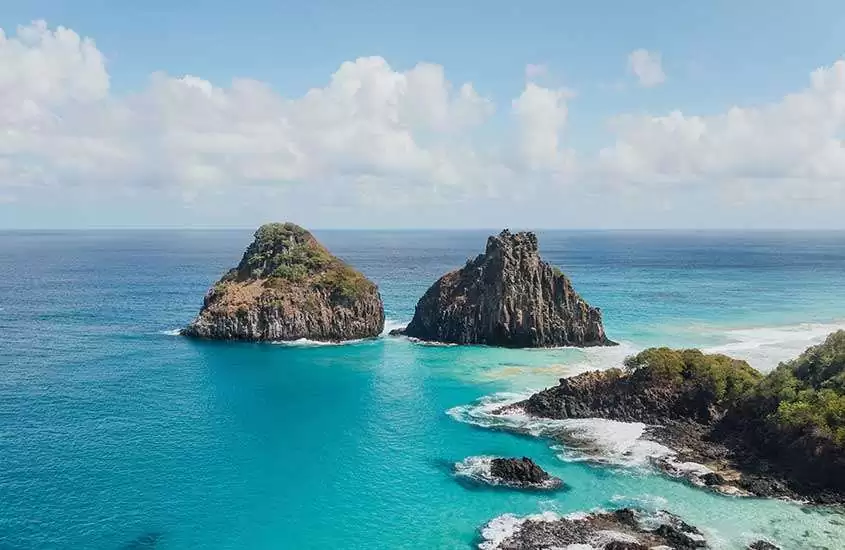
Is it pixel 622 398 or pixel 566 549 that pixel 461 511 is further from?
pixel 622 398

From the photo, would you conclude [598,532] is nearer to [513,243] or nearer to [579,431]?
[579,431]

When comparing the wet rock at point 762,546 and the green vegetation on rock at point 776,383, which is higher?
the green vegetation on rock at point 776,383

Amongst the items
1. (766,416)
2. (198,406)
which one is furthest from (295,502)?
(766,416)

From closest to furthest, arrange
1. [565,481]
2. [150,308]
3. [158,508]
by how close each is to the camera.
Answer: [158,508], [565,481], [150,308]

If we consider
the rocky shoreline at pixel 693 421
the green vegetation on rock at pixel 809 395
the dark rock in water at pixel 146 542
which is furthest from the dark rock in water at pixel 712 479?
the dark rock in water at pixel 146 542

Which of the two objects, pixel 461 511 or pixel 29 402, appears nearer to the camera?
pixel 461 511

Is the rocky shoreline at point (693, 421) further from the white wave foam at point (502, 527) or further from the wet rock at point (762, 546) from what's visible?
the white wave foam at point (502, 527)
